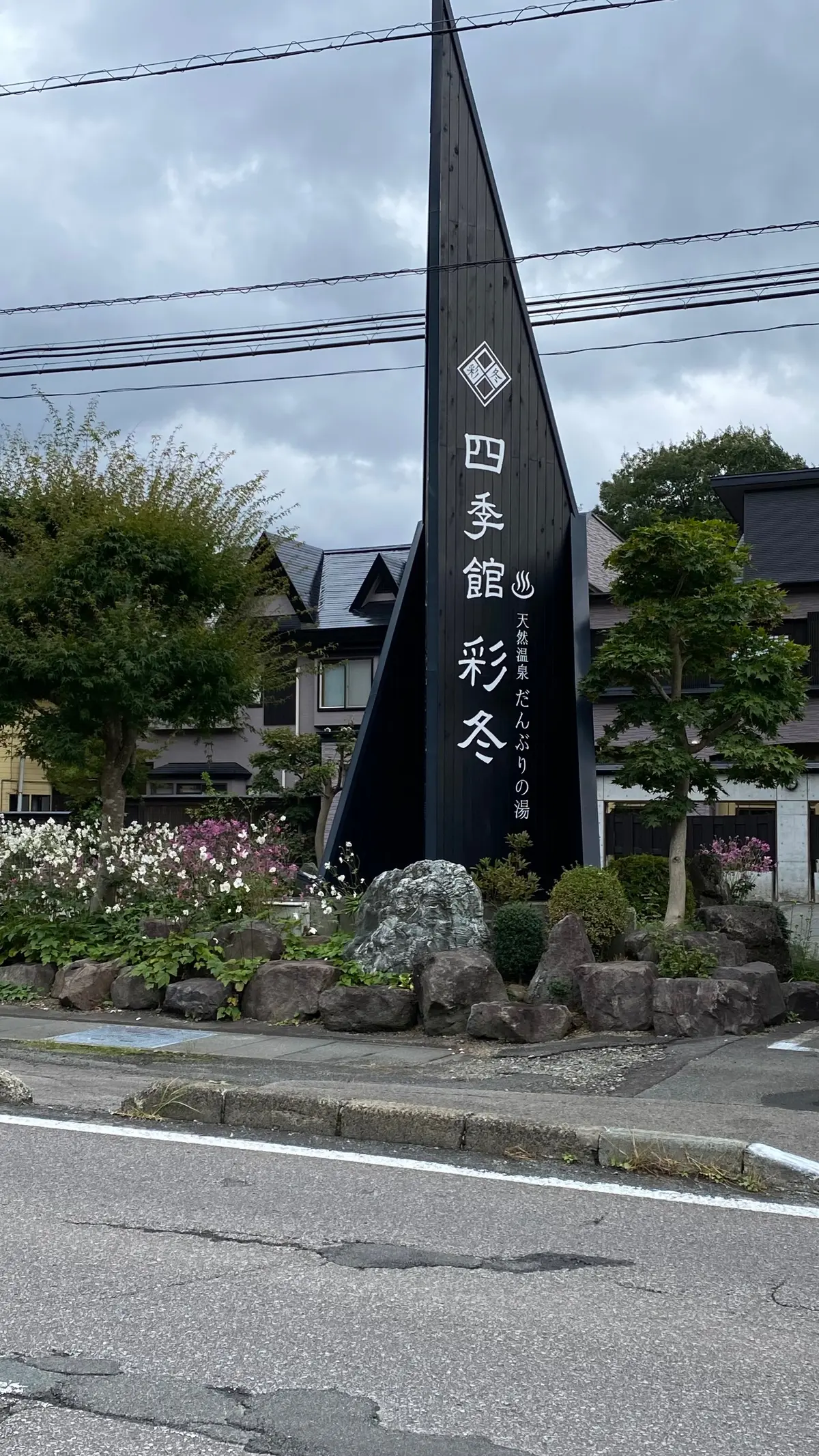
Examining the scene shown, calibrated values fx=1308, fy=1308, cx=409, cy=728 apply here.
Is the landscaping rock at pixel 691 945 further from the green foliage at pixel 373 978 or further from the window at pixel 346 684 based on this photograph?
the window at pixel 346 684

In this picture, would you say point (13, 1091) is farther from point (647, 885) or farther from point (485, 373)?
point (485, 373)

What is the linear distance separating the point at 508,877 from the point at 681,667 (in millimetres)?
2784

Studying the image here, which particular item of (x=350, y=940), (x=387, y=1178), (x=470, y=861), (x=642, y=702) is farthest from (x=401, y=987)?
(x=387, y=1178)

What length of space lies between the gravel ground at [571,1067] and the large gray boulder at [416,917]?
194cm

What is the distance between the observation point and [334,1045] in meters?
10.6

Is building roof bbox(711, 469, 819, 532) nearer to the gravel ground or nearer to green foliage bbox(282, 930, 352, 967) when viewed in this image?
green foliage bbox(282, 930, 352, 967)

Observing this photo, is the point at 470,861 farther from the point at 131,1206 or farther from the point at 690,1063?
the point at 131,1206

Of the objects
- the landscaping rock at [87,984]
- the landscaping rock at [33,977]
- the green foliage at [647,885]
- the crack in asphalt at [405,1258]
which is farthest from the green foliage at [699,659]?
the crack in asphalt at [405,1258]

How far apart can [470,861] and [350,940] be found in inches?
71.4

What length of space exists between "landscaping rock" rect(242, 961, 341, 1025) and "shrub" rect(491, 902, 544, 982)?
4.85 ft

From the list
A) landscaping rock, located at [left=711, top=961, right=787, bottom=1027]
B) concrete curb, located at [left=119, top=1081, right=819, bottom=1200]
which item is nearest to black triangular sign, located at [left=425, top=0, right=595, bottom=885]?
landscaping rock, located at [left=711, top=961, right=787, bottom=1027]

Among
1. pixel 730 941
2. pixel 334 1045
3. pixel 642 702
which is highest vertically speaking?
pixel 642 702

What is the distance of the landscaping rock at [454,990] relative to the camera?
10.9 metres

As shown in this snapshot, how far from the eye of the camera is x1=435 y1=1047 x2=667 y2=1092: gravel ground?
342 inches
